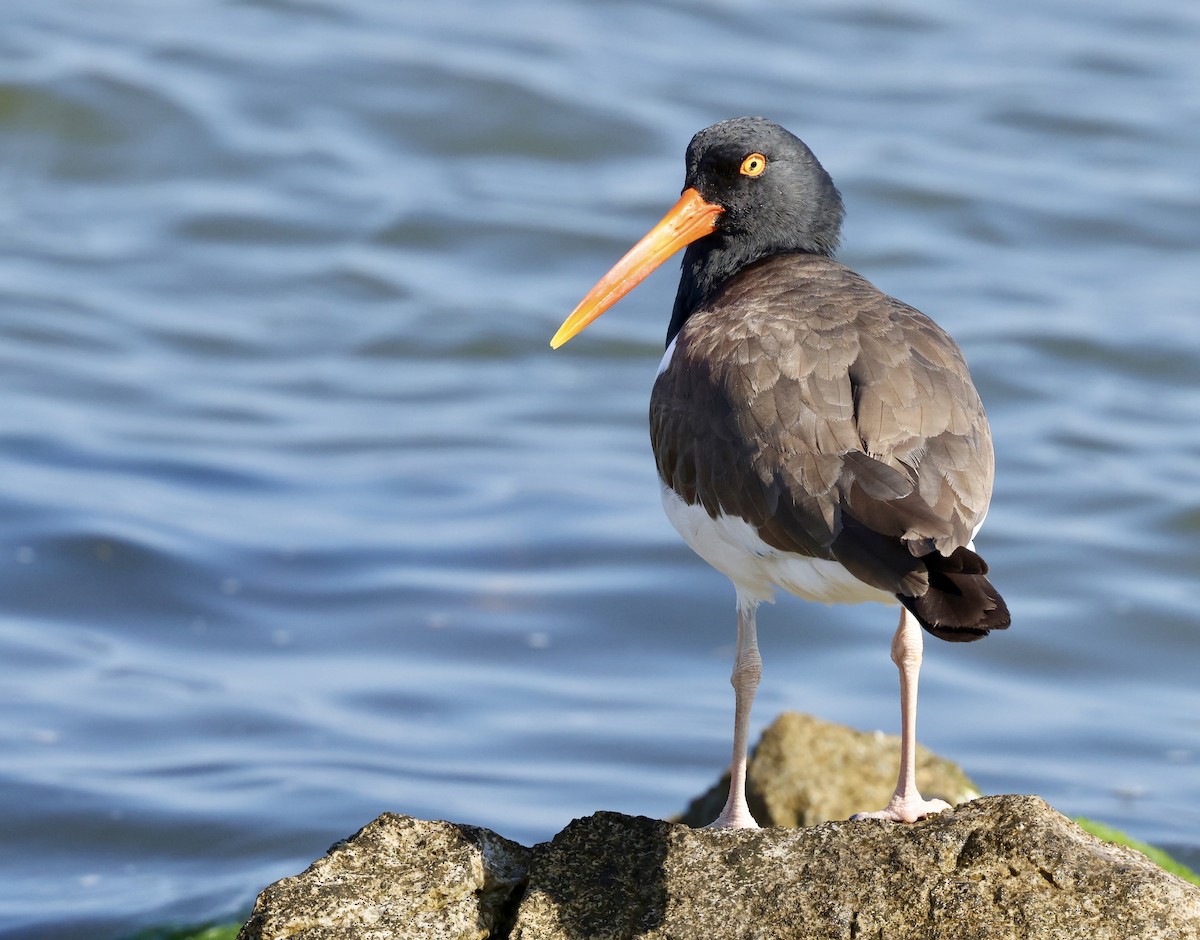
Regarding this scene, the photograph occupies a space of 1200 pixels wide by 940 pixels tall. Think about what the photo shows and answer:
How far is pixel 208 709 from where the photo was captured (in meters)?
9.20

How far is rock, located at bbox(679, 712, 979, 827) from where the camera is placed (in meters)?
6.48

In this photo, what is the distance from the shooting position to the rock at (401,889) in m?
4.05

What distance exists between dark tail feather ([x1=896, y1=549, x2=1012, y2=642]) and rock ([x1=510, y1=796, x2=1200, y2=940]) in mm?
544

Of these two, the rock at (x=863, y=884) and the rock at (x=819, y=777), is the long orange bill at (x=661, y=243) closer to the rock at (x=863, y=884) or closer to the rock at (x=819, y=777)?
the rock at (x=819, y=777)

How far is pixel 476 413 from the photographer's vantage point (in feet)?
44.3

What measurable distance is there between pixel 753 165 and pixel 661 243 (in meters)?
0.45

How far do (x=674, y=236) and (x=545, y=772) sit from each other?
3.31 m

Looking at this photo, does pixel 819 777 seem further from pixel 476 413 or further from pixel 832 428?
pixel 476 413

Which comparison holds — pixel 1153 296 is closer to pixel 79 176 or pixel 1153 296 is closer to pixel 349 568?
pixel 349 568

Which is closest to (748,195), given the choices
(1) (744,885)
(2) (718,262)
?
(2) (718,262)

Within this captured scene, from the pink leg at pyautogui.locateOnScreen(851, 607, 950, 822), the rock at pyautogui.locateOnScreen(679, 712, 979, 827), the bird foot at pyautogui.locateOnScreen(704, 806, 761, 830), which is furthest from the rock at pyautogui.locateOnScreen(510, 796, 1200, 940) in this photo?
the rock at pyautogui.locateOnScreen(679, 712, 979, 827)

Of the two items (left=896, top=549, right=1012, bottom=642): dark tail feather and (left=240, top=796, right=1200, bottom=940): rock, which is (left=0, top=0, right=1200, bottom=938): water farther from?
(left=896, top=549, right=1012, bottom=642): dark tail feather

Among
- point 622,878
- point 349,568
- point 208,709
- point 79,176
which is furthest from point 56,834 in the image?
point 79,176

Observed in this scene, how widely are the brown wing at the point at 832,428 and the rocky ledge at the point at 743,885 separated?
0.65 meters
